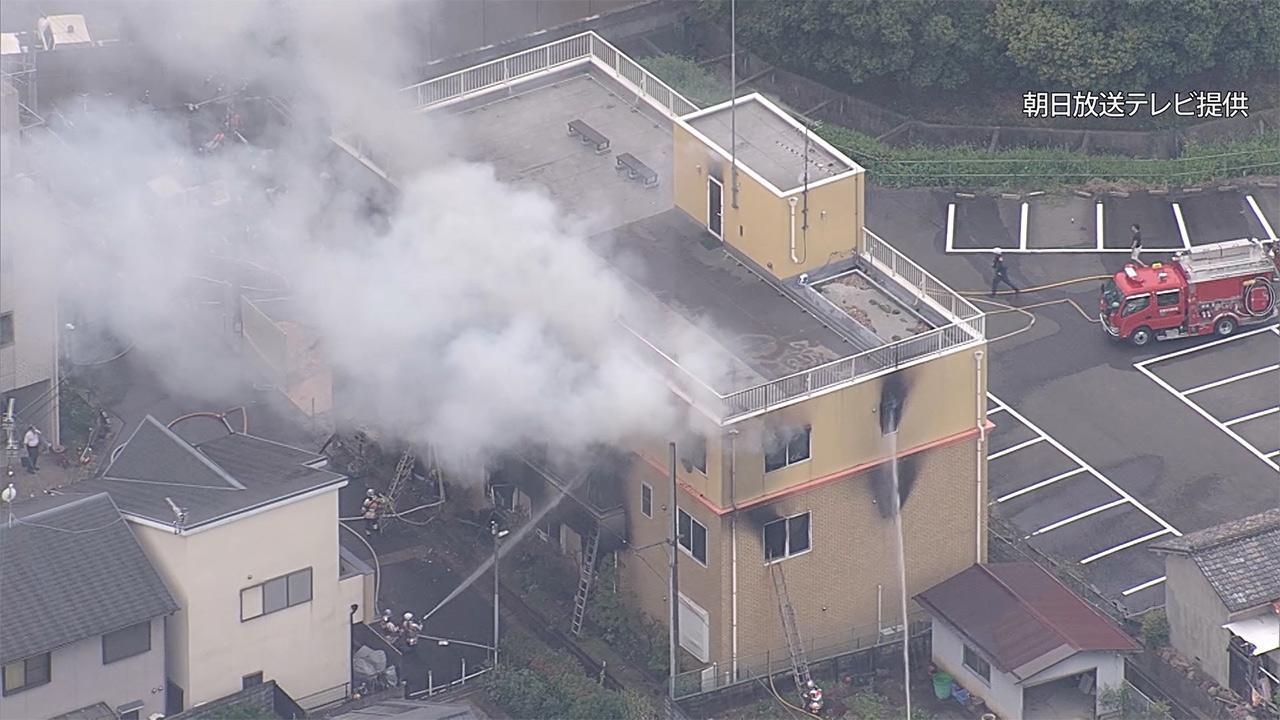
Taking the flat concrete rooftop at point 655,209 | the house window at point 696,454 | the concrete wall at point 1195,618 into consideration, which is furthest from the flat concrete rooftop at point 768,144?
the concrete wall at point 1195,618

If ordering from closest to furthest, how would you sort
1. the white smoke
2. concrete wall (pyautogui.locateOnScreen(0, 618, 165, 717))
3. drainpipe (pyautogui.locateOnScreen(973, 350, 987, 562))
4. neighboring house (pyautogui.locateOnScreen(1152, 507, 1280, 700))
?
1. concrete wall (pyautogui.locateOnScreen(0, 618, 165, 717))
2. neighboring house (pyautogui.locateOnScreen(1152, 507, 1280, 700))
3. the white smoke
4. drainpipe (pyautogui.locateOnScreen(973, 350, 987, 562))

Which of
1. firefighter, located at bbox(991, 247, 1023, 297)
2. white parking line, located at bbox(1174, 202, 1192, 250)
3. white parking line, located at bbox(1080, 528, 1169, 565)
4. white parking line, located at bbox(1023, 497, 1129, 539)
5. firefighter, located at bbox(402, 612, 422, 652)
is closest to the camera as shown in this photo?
firefighter, located at bbox(402, 612, 422, 652)

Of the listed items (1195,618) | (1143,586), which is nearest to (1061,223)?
(1143,586)

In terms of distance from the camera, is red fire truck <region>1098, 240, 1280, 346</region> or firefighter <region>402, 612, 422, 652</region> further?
red fire truck <region>1098, 240, 1280, 346</region>

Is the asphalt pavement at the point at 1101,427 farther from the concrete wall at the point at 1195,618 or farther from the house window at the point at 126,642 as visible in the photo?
the house window at the point at 126,642

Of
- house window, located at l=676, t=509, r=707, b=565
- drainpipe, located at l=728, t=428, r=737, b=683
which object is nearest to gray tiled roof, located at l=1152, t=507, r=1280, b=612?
drainpipe, located at l=728, t=428, r=737, b=683

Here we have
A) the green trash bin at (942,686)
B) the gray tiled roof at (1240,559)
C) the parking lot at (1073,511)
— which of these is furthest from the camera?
the parking lot at (1073,511)

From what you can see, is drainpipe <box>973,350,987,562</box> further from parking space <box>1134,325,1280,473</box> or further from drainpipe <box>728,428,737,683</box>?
parking space <box>1134,325,1280,473</box>
